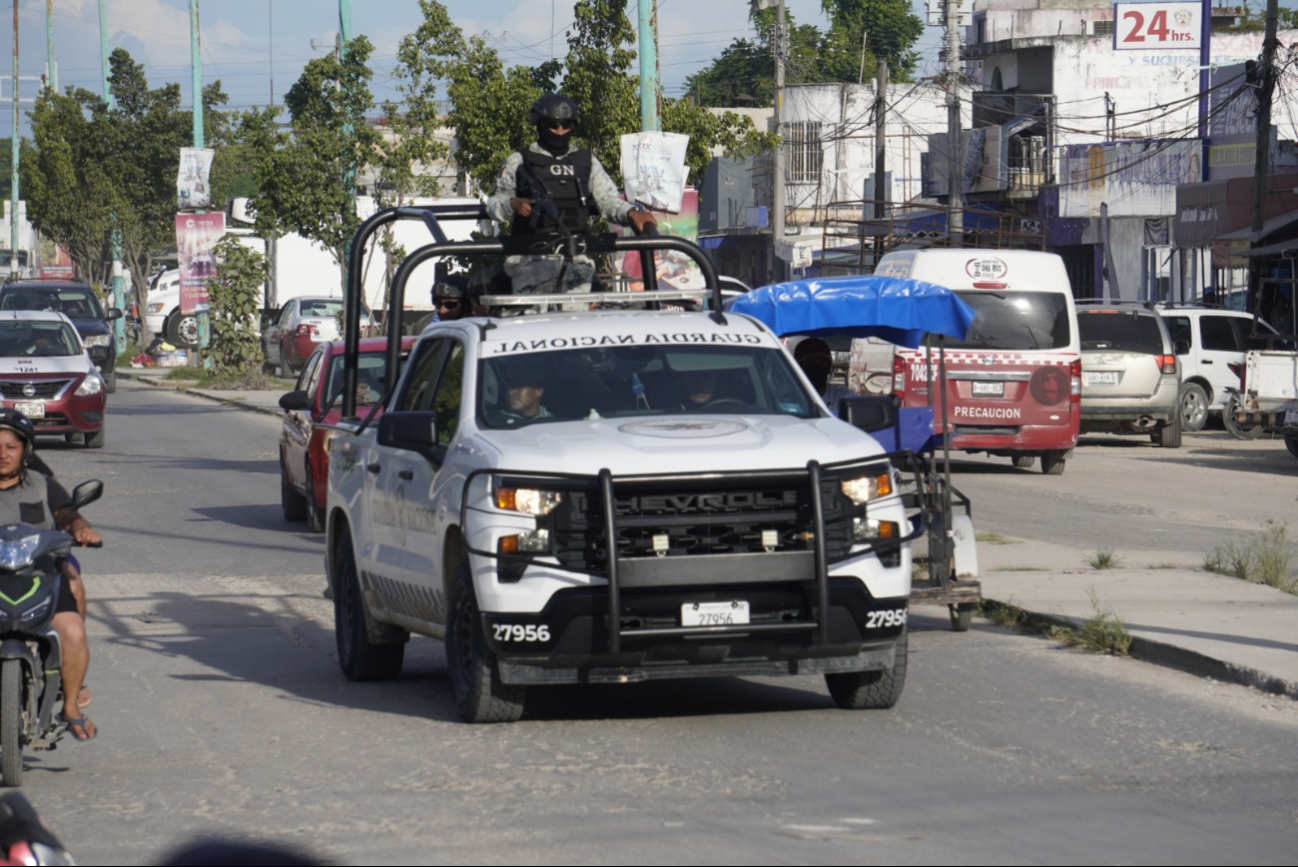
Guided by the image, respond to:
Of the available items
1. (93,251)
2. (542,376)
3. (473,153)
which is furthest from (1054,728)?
(93,251)

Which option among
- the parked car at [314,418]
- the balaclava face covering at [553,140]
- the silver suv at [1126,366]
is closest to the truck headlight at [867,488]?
the balaclava face covering at [553,140]

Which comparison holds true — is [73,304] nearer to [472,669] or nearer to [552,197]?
[552,197]

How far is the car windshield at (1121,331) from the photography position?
2568cm

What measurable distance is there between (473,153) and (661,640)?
17.7m

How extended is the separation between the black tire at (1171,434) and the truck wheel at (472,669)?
19716 millimetres

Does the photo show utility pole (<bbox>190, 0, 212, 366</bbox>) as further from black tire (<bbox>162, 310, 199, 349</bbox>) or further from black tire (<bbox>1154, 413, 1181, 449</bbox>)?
black tire (<bbox>1154, 413, 1181, 449</bbox>)

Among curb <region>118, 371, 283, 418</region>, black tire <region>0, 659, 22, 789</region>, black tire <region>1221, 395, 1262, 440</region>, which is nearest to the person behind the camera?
black tire <region>0, 659, 22, 789</region>

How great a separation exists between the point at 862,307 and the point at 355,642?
4050 mm

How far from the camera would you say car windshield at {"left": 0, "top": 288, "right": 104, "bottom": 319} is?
3709cm

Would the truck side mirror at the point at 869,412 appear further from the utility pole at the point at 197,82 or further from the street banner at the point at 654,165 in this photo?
the utility pole at the point at 197,82

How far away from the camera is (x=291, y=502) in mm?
17906

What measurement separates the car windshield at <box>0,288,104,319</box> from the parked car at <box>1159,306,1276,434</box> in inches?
819

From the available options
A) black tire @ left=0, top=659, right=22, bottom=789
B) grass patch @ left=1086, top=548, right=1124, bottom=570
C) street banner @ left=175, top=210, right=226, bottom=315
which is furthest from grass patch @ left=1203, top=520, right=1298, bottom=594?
street banner @ left=175, top=210, right=226, bottom=315

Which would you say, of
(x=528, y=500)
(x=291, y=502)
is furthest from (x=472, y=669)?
(x=291, y=502)
